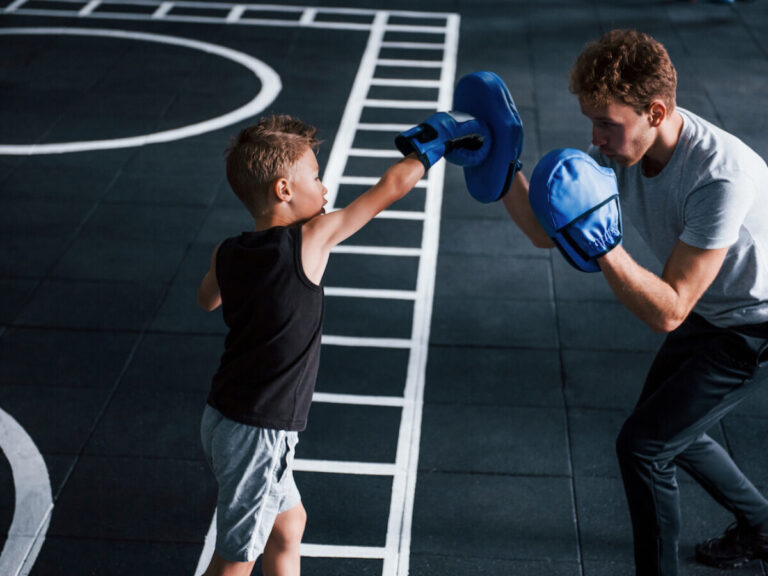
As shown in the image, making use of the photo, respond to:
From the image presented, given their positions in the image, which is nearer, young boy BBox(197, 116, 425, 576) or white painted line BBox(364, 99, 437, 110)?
young boy BBox(197, 116, 425, 576)

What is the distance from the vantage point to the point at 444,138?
9.25ft

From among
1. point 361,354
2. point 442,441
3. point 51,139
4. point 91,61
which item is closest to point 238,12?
point 91,61

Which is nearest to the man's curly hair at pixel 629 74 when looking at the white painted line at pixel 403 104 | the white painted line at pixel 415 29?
the white painted line at pixel 403 104

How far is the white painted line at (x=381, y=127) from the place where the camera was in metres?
7.14

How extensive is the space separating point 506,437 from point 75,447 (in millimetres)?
1837

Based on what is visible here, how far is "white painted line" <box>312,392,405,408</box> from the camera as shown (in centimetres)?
414

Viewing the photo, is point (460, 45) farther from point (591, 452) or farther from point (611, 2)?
point (591, 452)

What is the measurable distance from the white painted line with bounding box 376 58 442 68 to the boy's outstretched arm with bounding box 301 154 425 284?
6.08 meters

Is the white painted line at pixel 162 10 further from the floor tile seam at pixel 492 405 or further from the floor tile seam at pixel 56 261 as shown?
the floor tile seam at pixel 492 405

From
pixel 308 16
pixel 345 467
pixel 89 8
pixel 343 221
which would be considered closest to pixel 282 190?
pixel 343 221

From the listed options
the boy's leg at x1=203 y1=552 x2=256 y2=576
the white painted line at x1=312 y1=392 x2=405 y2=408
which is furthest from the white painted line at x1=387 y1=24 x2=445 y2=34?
the boy's leg at x1=203 y1=552 x2=256 y2=576

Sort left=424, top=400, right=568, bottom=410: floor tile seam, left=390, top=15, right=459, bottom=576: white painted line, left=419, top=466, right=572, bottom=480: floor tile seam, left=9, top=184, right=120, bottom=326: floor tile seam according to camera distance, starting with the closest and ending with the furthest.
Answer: left=390, top=15, right=459, bottom=576: white painted line → left=419, top=466, right=572, bottom=480: floor tile seam → left=424, top=400, right=568, bottom=410: floor tile seam → left=9, top=184, right=120, bottom=326: floor tile seam

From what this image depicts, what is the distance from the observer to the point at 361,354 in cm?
449

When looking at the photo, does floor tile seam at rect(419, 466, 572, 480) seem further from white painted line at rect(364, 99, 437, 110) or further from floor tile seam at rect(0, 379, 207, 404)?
white painted line at rect(364, 99, 437, 110)
